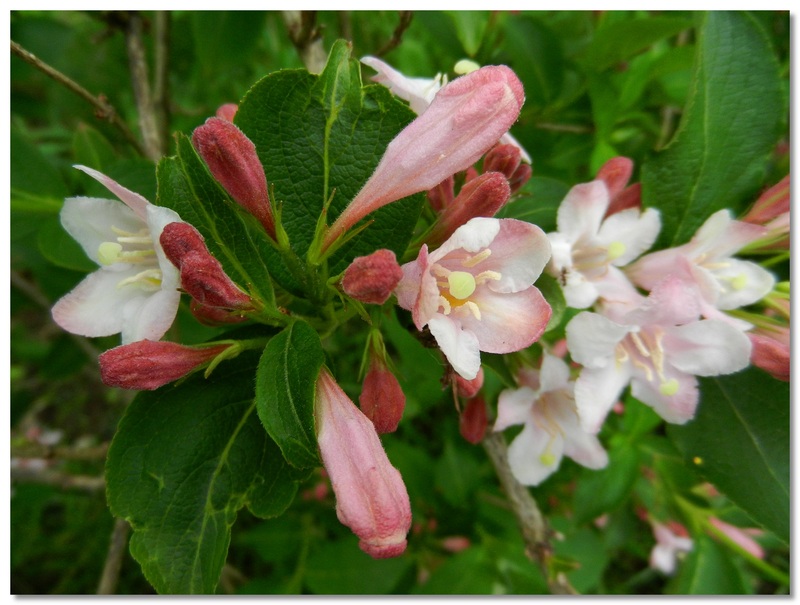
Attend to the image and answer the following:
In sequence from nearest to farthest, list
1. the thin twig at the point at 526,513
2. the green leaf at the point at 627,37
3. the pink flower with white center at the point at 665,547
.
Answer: the thin twig at the point at 526,513, the green leaf at the point at 627,37, the pink flower with white center at the point at 665,547

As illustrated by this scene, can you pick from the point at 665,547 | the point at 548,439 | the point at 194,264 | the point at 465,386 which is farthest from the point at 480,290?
the point at 665,547

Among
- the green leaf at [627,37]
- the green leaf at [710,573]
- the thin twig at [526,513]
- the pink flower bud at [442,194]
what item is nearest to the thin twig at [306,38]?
the pink flower bud at [442,194]

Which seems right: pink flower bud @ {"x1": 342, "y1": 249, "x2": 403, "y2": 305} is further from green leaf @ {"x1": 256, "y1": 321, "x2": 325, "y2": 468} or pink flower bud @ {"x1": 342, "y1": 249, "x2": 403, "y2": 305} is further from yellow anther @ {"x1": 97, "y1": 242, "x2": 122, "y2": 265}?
yellow anther @ {"x1": 97, "y1": 242, "x2": 122, "y2": 265}

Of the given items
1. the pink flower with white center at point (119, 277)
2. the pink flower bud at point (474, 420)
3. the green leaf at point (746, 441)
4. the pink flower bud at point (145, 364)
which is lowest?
the green leaf at point (746, 441)

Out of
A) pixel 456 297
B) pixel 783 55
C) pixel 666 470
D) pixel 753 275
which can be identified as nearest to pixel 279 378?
pixel 456 297

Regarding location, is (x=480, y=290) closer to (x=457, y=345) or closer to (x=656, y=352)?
(x=457, y=345)

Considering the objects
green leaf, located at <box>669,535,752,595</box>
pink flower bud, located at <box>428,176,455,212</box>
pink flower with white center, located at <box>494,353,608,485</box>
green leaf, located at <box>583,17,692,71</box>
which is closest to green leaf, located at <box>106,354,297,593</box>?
pink flower bud, located at <box>428,176,455,212</box>

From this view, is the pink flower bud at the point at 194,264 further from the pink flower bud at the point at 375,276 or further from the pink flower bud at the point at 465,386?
the pink flower bud at the point at 465,386

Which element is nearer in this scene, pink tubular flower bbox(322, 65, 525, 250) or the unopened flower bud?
pink tubular flower bbox(322, 65, 525, 250)
